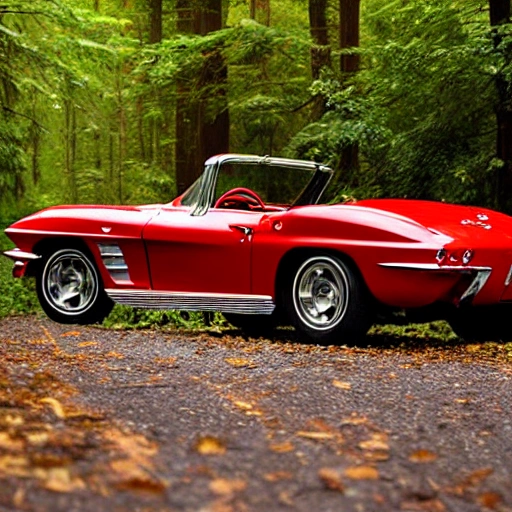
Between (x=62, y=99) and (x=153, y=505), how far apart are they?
1284 cm

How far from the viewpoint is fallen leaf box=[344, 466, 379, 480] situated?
341 centimetres

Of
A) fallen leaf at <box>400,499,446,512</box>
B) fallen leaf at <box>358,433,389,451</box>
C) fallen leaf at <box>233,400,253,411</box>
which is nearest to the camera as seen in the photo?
fallen leaf at <box>400,499,446,512</box>

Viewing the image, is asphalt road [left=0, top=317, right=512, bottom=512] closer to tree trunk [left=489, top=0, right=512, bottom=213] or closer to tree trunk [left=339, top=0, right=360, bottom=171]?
tree trunk [left=489, top=0, right=512, bottom=213]

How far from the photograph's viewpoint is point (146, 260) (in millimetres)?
8172

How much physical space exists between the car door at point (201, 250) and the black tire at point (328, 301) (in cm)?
54

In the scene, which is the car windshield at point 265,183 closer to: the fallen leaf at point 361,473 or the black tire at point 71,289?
the black tire at point 71,289

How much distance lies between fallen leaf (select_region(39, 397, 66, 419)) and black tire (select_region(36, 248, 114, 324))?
3943 millimetres

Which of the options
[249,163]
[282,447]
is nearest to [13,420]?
[282,447]

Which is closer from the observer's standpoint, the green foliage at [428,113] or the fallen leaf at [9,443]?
the fallen leaf at [9,443]

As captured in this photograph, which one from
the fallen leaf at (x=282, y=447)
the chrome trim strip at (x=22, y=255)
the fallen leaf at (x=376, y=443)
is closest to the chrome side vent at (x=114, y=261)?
the chrome trim strip at (x=22, y=255)

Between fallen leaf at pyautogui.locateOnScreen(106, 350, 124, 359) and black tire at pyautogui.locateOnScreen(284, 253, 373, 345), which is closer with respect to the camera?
fallen leaf at pyautogui.locateOnScreen(106, 350, 124, 359)

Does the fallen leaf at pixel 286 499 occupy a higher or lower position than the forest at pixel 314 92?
lower

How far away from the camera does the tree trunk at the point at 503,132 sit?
11648 millimetres

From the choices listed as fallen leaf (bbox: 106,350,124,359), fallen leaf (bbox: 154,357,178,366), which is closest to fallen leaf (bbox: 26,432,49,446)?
fallen leaf (bbox: 154,357,178,366)
